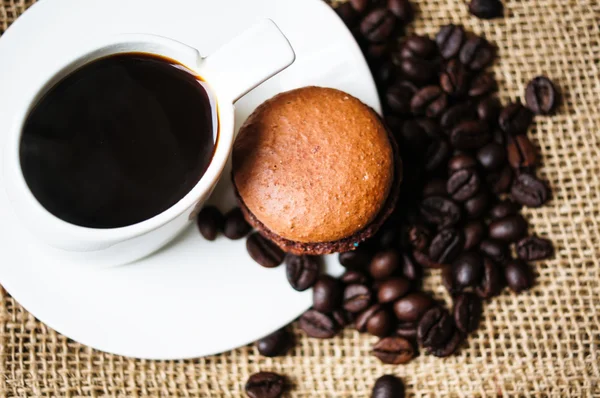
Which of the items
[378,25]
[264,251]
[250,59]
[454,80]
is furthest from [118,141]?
[454,80]

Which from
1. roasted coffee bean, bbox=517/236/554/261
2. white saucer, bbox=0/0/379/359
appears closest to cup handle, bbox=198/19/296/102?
white saucer, bbox=0/0/379/359

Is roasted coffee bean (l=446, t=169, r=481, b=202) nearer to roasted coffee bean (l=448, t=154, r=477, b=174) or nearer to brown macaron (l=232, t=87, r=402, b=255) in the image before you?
roasted coffee bean (l=448, t=154, r=477, b=174)

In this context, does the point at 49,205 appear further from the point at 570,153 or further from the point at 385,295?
the point at 570,153

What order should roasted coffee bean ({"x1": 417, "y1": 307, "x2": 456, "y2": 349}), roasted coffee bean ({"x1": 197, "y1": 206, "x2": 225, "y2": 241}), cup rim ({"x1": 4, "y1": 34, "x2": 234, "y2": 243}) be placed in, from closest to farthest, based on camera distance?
cup rim ({"x1": 4, "y1": 34, "x2": 234, "y2": 243}), roasted coffee bean ({"x1": 197, "y1": 206, "x2": 225, "y2": 241}), roasted coffee bean ({"x1": 417, "y1": 307, "x2": 456, "y2": 349})

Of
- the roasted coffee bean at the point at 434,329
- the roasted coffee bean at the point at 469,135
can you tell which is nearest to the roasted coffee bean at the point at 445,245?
the roasted coffee bean at the point at 434,329

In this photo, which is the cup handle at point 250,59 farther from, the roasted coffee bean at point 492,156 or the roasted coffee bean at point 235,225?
the roasted coffee bean at point 492,156

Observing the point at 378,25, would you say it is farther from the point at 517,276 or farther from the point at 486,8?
the point at 517,276

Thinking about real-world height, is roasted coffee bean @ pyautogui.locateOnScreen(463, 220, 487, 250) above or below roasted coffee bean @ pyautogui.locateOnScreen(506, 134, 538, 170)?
below
